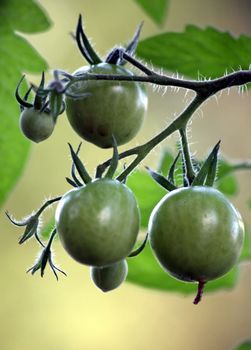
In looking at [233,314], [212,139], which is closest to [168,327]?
[233,314]

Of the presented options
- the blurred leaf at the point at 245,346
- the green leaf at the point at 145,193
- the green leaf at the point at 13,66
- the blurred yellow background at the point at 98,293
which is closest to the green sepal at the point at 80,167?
the green leaf at the point at 13,66

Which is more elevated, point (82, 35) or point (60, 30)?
point (60, 30)

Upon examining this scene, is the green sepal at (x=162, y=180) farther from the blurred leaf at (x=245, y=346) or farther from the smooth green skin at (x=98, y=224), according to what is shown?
the blurred leaf at (x=245, y=346)

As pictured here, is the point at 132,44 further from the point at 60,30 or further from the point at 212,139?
the point at 212,139

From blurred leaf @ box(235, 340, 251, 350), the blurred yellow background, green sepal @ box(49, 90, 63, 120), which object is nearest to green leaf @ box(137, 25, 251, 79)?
green sepal @ box(49, 90, 63, 120)

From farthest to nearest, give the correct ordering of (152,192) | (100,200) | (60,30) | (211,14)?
(211,14), (60,30), (152,192), (100,200)

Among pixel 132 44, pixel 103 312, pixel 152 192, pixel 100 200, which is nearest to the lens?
pixel 100 200

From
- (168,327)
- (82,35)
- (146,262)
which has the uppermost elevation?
(82,35)
